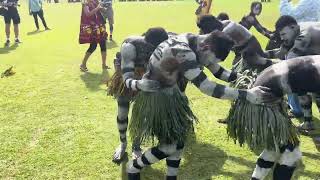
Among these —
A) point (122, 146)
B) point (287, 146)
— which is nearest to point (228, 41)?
point (287, 146)

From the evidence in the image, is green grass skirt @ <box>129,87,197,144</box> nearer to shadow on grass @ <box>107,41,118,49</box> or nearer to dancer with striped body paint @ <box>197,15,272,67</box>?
dancer with striped body paint @ <box>197,15,272,67</box>

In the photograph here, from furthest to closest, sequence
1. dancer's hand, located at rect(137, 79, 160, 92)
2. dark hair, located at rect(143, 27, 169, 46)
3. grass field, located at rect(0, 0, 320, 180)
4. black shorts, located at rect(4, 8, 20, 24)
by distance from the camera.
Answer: black shorts, located at rect(4, 8, 20, 24) → grass field, located at rect(0, 0, 320, 180) → dark hair, located at rect(143, 27, 169, 46) → dancer's hand, located at rect(137, 79, 160, 92)

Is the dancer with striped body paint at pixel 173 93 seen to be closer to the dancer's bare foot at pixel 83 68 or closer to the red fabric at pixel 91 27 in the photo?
the red fabric at pixel 91 27

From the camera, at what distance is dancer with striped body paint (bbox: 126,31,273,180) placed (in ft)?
13.7

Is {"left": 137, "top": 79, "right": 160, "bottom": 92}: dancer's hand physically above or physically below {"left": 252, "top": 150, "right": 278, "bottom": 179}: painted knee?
above

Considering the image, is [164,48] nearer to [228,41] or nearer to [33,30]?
[228,41]

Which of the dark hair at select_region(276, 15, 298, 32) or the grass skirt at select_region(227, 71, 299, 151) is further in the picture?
the dark hair at select_region(276, 15, 298, 32)

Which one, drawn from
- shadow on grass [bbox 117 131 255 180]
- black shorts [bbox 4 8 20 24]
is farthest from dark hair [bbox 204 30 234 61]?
black shorts [bbox 4 8 20 24]

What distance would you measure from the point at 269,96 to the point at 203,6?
9.83 metres

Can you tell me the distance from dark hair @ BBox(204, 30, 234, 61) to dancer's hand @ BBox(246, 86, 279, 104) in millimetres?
465

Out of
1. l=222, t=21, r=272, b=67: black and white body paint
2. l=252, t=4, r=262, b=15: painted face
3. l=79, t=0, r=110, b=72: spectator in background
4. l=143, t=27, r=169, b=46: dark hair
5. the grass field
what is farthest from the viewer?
l=79, t=0, r=110, b=72: spectator in background

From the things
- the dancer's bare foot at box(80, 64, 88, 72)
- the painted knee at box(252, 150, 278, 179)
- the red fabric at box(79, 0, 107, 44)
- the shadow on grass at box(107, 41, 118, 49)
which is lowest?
the shadow on grass at box(107, 41, 118, 49)

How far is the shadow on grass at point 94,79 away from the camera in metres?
9.62

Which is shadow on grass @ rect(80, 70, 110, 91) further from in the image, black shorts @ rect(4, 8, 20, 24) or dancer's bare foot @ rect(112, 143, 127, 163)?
black shorts @ rect(4, 8, 20, 24)
